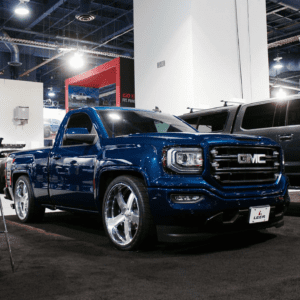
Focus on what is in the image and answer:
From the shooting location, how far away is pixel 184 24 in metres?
10.2

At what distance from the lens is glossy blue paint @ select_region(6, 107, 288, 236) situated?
3.74 meters

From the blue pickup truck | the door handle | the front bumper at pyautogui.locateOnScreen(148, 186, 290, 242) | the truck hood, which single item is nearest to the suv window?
the door handle

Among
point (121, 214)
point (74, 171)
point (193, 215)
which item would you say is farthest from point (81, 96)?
point (193, 215)

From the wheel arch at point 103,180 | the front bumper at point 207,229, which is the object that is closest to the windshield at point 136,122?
the wheel arch at point 103,180

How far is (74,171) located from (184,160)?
1690 mm

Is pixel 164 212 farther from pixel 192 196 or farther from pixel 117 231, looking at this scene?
pixel 117 231

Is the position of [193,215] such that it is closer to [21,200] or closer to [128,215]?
[128,215]

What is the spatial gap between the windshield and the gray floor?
4.48ft

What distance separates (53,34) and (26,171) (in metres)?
19.5

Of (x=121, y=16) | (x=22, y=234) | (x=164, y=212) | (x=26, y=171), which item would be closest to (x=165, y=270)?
(x=164, y=212)

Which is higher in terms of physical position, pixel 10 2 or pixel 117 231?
pixel 10 2

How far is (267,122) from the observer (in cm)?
657

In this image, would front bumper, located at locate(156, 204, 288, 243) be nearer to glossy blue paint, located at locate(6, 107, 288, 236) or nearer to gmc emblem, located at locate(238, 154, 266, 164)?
glossy blue paint, located at locate(6, 107, 288, 236)

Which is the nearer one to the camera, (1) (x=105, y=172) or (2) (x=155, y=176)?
(2) (x=155, y=176)
